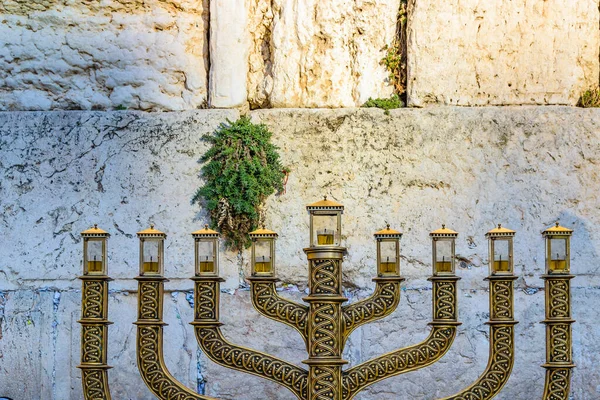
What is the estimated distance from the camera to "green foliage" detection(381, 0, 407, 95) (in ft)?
19.6

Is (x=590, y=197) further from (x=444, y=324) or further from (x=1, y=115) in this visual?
(x=1, y=115)

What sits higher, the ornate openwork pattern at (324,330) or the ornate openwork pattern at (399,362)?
the ornate openwork pattern at (324,330)

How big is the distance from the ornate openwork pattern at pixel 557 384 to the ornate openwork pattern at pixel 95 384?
60.6 inches

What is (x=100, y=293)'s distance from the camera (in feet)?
15.4

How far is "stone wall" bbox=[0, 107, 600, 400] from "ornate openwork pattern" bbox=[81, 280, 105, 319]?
3.43ft

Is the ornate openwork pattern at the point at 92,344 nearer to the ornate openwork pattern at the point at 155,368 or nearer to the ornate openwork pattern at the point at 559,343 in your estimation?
the ornate openwork pattern at the point at 155,368

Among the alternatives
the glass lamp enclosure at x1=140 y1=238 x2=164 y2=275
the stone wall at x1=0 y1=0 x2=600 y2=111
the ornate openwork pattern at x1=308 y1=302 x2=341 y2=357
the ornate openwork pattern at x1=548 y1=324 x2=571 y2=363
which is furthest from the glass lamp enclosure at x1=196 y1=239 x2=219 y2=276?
the stone wall at x1=0 y1=0 x2=600 y2=111

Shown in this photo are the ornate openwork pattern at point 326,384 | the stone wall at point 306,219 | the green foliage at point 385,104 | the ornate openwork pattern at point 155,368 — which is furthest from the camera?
the green foliage at point 385,104

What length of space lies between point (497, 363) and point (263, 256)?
35.1 inches

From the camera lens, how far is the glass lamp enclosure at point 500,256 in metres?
4.60

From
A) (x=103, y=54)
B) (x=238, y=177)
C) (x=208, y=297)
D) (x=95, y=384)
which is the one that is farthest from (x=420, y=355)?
(x=103, y=54)

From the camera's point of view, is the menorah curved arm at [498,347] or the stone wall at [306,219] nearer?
the menorah curved arm at [498,347]

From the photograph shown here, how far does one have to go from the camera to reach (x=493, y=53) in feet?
19.4

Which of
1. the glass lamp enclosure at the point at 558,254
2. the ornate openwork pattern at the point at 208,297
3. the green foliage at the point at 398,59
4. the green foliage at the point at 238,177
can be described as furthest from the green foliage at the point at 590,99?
the ornate openwork pattern at the point at 208,297
